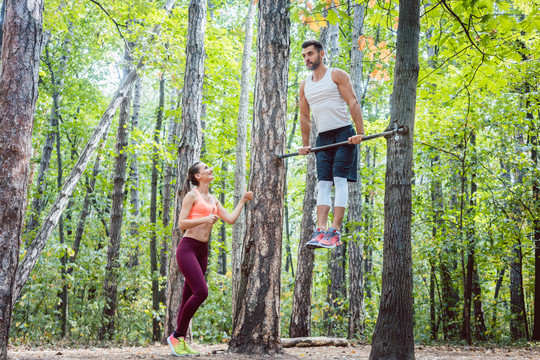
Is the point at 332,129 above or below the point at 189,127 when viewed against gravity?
below

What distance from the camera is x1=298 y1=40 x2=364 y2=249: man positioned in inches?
178

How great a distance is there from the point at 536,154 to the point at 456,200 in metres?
2.73

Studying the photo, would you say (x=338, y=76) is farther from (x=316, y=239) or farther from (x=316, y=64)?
(x=316, y=239)

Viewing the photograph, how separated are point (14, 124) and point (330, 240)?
3277mm

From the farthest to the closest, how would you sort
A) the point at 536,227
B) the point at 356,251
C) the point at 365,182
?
1. the point at 365,182
2. the point at 356,251
3. the point at 536,227

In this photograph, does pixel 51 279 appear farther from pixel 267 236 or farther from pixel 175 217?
pixel 267 236

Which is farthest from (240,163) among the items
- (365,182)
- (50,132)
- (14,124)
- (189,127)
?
(14,124)

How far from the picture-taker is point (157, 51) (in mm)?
9164

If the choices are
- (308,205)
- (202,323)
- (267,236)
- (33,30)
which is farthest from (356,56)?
(202,323)

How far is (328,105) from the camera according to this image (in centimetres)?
467

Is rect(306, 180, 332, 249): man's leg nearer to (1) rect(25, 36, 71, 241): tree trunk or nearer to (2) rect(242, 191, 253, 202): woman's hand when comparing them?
(2) rect(242, 191, 253, 202): woman's hand

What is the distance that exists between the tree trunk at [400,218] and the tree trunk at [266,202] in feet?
4.12

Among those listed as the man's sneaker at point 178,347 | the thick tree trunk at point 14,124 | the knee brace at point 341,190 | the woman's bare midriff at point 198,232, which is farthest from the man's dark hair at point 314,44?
→ the man's sneaker at point 178,347

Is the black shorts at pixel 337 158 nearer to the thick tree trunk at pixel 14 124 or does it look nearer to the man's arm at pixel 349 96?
the man's arm at pixel 349 96
